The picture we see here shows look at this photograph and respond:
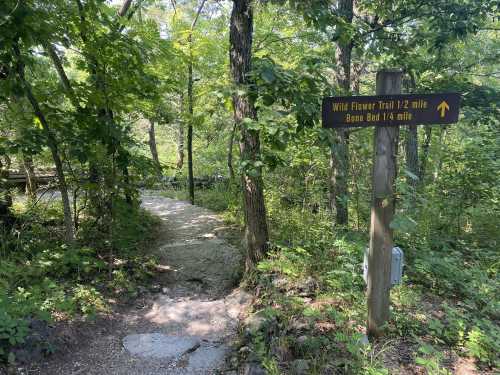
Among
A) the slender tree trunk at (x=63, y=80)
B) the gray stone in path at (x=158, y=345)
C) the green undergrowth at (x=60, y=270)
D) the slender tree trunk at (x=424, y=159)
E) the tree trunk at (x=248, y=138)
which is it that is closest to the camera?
the green undergrowth at (x=60, y=270)

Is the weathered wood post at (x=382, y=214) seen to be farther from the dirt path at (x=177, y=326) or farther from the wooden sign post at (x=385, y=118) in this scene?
the dirt path at (x=177, y=326)

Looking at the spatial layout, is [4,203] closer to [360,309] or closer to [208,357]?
[208,357]

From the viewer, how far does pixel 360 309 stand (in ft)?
11.8

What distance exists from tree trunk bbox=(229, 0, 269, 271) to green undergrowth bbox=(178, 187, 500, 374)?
1.15ft

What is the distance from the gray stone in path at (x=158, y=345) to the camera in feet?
12.1

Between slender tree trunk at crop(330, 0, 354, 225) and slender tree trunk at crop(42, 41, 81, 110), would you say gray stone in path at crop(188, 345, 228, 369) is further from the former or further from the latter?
slender tree trunk at crop(42, 41, 81, 110)

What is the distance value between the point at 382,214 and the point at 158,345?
112 inches

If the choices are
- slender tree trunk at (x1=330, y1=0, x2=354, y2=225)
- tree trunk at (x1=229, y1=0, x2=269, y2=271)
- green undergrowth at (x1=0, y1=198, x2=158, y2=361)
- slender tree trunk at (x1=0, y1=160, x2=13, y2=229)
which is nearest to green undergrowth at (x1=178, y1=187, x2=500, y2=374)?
tree trunk at (x1=229, y1=0, x2=269, y2=271)

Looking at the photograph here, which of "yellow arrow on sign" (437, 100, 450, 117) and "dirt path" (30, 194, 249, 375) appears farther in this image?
"dirt path" (30, 194, 249, 375)

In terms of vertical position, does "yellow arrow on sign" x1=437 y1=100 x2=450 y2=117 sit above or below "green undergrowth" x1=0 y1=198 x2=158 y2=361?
above

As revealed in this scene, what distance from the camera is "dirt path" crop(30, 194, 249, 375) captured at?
349cm

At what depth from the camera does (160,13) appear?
49.2 feet

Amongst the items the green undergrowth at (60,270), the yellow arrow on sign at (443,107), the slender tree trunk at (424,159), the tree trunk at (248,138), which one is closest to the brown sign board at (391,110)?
the yellow arrow on sign at (443,107)

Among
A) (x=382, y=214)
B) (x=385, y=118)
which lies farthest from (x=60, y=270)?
(x=385, y=118)
